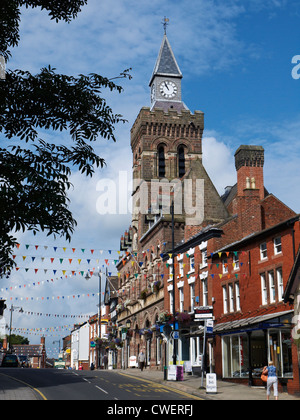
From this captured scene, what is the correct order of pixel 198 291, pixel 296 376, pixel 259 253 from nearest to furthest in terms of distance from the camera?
pixel 296 376, pixel 259 253, pixel 198 291

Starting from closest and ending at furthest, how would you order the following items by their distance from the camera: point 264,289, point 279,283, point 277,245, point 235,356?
point 279,283
point 277,245
point 264,289
point 235,356

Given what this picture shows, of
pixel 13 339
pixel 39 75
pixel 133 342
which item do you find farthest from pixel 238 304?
pixel 13 339

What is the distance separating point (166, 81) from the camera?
84250 mm

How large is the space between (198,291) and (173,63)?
5432cm

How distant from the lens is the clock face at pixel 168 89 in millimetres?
83000

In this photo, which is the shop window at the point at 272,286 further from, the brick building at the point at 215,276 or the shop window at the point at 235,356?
the shop window at the point at 235,356

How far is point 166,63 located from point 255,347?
63.2 metres

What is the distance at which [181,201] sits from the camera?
50.9 meters

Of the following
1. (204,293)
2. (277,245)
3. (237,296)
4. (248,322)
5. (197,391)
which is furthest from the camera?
(204,293)

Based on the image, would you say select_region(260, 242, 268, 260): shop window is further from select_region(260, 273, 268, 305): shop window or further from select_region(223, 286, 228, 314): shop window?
select_region(223, 286, 228, 314): shop window

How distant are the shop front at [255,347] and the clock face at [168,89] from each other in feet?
174

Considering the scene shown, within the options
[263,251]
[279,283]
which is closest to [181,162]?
[263,251]

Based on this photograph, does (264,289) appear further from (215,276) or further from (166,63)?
(166,63)
